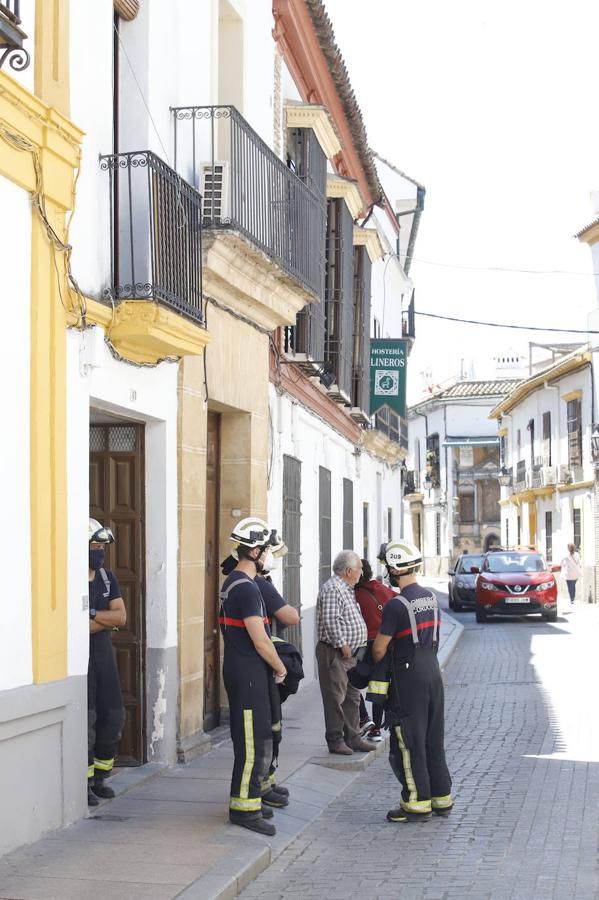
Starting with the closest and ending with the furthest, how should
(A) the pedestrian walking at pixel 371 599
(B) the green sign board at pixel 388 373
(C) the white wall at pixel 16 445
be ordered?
1. (C) the white wall at pixel 16 445
2. (A) the pedestrian walking at pixel 371 599
3. (B) the green sign board at pixel 388 373

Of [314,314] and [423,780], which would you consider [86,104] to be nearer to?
[423,780]

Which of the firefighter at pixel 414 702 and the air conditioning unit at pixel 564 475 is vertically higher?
the air conditioning unit at pixel 564 475

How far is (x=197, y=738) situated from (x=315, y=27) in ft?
27.3

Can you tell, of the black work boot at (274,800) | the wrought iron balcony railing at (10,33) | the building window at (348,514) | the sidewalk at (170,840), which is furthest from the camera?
the building window at (348,514)

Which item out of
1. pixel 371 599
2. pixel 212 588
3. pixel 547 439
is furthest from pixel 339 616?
pixel 547 439

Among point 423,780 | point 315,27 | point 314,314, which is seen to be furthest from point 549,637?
point 423,780

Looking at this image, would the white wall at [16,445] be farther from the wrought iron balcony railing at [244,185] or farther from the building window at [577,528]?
the building window at [577,528]

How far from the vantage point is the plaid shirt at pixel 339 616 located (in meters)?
10.0

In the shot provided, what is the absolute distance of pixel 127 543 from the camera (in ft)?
30.1

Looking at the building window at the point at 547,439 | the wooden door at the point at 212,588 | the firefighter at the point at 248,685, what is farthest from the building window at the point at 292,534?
the building window at the point at 547,439

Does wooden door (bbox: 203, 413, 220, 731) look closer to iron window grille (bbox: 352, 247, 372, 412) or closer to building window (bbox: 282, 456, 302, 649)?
building window (bbox: 282, 456, 302, 649)

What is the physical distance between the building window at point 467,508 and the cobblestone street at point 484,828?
48749 millimetres

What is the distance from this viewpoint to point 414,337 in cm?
2770

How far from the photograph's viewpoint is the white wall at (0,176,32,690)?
21.7ft
